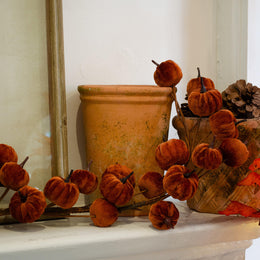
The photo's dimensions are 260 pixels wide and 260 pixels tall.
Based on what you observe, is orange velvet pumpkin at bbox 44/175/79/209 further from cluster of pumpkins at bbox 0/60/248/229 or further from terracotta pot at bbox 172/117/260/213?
terracotta pot at bbox 172/117/260/213

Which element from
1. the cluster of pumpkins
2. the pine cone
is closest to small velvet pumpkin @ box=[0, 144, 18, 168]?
the cluster of pumpkins

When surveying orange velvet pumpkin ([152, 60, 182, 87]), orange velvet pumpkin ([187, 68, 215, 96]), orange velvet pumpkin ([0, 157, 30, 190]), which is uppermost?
orange velvet pumpkin ([152, 60, 182, 87])

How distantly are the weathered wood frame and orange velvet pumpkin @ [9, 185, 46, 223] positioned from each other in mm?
96

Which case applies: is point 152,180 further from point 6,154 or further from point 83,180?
point 6,154

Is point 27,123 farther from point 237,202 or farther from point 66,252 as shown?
point 237,202

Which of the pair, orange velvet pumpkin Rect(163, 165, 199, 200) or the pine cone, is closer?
orange velvet pumpkin Rect(163, 165, 199, 200)

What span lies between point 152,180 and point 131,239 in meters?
0.10

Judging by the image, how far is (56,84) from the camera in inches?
23.9

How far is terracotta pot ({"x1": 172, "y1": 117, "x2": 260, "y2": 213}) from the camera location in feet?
1.92

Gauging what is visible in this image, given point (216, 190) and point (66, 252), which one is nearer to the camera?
point (66, 252)

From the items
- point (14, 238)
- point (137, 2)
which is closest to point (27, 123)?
point (14, 238)

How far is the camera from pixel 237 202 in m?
0.58

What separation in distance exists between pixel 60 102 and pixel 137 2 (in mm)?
278

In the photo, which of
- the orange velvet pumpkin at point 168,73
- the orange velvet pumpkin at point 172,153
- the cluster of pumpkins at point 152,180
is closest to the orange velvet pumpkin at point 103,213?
the cluster of pumpkins at point 152,180
